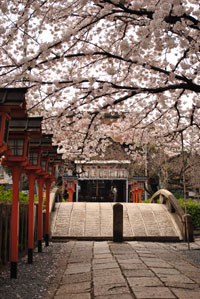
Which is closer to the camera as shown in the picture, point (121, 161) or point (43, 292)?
point (43, 292)

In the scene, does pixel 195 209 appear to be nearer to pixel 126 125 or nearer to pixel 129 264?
pixel 126 125

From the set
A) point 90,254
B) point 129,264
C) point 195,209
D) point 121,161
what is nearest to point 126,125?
point 195,209

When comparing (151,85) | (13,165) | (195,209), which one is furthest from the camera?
(195,209)

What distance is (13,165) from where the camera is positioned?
5605 mm

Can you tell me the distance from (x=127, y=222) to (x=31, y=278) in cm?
809

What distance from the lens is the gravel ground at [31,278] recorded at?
4.35 meters

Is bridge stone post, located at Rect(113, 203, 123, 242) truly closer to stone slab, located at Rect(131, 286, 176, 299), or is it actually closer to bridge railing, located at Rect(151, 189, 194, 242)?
bridge railing, located at Rect(151, 189, 194, 242)

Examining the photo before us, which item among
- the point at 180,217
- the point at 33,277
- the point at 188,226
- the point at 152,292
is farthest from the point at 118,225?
the point at 152,292

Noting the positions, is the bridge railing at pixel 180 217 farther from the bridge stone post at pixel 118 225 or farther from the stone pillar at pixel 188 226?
the bridge stone post at pixel 118 225

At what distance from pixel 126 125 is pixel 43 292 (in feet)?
29.5

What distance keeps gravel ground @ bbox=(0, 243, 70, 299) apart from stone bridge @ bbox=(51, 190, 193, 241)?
14.7ft

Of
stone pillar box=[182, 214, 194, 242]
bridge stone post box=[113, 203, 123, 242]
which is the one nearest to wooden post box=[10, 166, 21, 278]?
bridge stone post box=[113, 203, 123, 242]

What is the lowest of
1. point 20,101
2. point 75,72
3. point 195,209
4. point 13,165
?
point 195,209

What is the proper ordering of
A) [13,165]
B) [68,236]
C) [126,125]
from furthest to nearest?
1. [126,125]
2. [68,236]
3. [13,165]
